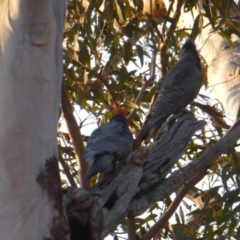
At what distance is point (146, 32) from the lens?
8.48ft

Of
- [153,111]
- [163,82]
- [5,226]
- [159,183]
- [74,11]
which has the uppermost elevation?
[74,11]

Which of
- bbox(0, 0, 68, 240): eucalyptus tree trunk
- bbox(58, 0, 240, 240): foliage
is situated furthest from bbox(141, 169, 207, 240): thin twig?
bbox(0, 0, 68, 240): eucalyptus tree trunk

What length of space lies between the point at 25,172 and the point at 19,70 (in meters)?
0.24

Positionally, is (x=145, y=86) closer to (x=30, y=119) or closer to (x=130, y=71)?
(x=130, y=71)

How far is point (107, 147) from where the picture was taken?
6.37 feet

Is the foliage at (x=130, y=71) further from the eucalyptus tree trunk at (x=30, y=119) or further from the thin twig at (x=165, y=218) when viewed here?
the eucalyptus tree trunk at (x=30, y=119)

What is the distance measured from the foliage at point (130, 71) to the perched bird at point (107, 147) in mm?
328

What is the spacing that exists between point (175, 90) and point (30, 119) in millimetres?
1521

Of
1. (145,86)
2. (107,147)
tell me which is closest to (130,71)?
(145,86)

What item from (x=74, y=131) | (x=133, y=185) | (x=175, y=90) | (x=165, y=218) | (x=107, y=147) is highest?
(x=175, y=90)

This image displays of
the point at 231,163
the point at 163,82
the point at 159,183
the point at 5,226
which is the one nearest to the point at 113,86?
the point at 163,82

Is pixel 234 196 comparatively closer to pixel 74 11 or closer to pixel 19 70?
pixel 74 11

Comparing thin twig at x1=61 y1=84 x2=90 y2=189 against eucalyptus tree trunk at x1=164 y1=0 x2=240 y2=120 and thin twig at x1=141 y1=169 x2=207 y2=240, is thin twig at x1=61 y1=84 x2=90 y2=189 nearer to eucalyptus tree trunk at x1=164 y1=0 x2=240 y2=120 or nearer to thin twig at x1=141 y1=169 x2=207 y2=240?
thin twig at x1=141 y1=169 x2=207 y2=240

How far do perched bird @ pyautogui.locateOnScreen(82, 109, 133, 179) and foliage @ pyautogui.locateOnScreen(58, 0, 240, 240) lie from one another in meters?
0.33
